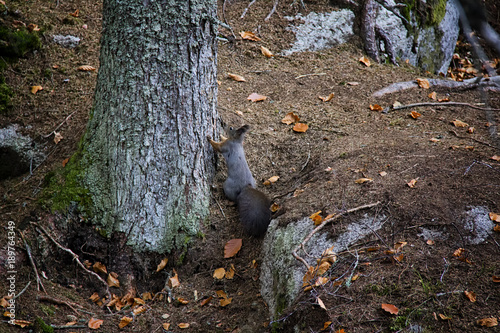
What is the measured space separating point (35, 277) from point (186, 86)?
2.03m

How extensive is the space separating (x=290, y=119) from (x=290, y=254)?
7.33ft

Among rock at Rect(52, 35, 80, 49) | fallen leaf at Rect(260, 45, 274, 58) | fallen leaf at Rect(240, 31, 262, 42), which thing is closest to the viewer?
rock at Rect(52, 35, 80, 49)

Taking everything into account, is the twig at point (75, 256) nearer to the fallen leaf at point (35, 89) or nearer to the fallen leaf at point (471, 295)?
the fallen leaf at point (35, 89)

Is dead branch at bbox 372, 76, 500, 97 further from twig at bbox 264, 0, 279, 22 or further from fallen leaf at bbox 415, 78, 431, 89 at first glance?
twig at bbox 264, 0, 279, 22

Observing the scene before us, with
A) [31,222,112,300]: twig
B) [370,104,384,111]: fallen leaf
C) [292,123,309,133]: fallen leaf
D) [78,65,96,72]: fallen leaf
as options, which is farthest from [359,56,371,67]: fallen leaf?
[31,222,112,300]: twig

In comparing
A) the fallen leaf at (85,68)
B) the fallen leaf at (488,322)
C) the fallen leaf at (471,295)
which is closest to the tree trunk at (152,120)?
the fallen leaf at (85,68)

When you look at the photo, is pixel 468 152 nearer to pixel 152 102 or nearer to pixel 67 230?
pixel 152 102

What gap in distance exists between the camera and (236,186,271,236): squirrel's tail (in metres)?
3.72

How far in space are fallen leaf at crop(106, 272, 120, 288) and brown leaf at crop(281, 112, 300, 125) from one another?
103 inches

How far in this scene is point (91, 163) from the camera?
3.71 metres

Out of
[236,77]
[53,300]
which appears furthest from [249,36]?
[53,300]

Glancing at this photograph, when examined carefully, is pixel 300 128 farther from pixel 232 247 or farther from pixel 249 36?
pixel 249 36

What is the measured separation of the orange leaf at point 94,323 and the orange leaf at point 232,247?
3.89 feet

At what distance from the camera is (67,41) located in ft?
18.2
